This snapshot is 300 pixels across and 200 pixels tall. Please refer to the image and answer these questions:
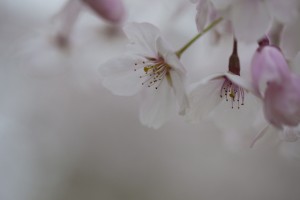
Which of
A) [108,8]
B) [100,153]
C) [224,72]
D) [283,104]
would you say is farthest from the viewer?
[100,153]

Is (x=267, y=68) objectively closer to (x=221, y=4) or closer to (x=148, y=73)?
(x=221, y=4)

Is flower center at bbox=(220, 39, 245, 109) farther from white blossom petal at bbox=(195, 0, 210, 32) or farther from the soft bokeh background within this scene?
the soft bokeh background

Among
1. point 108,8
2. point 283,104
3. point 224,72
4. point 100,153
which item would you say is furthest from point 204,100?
point 100,153

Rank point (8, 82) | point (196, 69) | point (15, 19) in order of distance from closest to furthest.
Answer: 1. point (196, 69)
2. point (15, 19)
3. point (8, 82)

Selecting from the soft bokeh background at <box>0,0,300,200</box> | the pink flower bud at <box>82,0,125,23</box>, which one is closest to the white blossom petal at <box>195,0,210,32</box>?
the pink flower bud at <box>82,0,125,23</box>

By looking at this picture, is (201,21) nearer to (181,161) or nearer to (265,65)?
(265,65)

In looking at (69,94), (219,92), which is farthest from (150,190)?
(219,92)
